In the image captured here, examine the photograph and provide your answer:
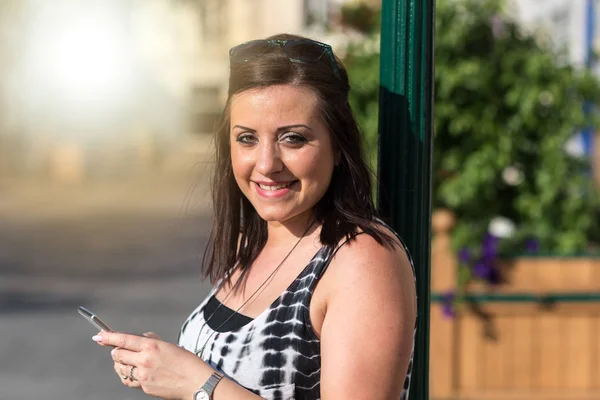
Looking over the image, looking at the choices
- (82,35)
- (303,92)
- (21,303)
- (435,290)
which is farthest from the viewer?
(82,35)

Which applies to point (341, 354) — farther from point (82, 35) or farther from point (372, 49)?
point (82, 35)

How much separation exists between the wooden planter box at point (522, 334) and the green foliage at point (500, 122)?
1.37ft

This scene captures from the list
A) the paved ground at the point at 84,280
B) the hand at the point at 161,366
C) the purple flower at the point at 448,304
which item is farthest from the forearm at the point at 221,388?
the purple flower at the point at 448,304

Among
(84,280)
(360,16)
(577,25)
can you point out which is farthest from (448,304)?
(84,280)

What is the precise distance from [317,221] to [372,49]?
3.85 meters

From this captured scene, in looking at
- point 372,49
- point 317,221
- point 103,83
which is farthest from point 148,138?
point 317,221

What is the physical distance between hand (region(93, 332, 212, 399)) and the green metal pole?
434 mm

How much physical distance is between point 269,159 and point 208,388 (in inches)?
14.8

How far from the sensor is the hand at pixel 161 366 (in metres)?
1.54

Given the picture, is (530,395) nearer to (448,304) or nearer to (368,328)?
(448,304)

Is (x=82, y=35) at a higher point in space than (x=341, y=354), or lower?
higher

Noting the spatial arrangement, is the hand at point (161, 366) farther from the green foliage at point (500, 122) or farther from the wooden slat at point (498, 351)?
the green foliage at point (500, 122)

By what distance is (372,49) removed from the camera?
17.8 ft

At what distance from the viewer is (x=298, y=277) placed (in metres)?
1.59
